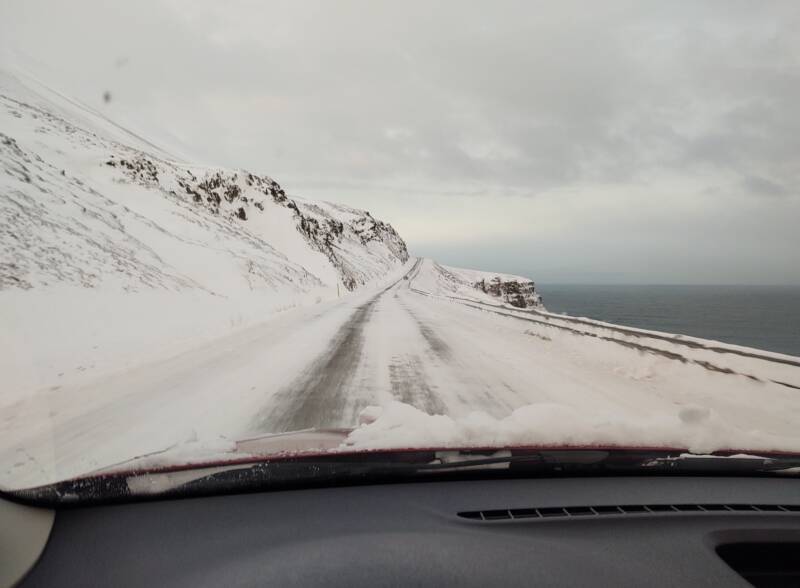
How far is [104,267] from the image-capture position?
41.8ft

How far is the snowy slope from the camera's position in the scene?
25.1 ft

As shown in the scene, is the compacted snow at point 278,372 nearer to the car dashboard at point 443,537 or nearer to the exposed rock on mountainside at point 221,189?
the car dashboard at point 443,537

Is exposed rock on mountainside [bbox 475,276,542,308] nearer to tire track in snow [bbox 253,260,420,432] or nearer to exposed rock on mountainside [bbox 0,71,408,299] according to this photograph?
exposed rock on mountainside [bbox 0,71,408,299]

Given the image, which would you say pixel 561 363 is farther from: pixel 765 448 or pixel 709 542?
pixel 709 542

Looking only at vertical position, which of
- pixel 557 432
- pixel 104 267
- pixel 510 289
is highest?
pixel 104 267

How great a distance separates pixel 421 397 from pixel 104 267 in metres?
12.3

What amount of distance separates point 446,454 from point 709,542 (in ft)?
4.07

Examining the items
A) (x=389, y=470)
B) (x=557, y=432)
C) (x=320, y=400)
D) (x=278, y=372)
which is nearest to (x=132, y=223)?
(x=278, y=372)

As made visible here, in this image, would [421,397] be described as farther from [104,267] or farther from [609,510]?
[104,267]

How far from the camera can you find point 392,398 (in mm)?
5047

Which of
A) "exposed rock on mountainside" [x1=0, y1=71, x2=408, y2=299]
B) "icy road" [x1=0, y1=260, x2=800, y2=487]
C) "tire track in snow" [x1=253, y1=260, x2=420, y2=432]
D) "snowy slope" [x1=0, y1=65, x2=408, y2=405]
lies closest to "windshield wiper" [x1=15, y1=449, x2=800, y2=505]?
"icy road" [x1=0, y1=260, x2=800, y2=487]

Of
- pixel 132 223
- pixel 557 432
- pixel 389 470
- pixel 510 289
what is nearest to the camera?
pixel 389 470

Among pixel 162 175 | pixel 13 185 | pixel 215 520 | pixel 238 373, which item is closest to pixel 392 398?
pixel 238 373

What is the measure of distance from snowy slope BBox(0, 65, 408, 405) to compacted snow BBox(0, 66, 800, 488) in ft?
0.23
